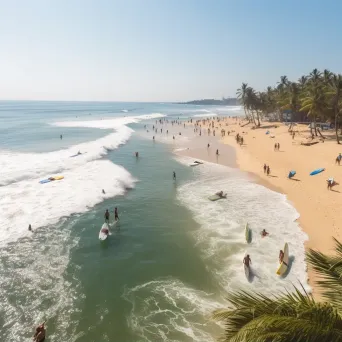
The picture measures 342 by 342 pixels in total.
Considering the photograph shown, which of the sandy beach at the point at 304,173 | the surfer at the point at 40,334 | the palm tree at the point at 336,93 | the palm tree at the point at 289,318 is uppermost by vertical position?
the palm tree at the point at 336,93

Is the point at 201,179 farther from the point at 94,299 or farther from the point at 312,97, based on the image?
the point at 312,97

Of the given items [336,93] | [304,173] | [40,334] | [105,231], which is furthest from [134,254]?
[336,93]

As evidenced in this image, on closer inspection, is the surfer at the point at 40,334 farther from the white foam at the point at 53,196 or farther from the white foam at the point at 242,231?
the white foam at the point at 53,196

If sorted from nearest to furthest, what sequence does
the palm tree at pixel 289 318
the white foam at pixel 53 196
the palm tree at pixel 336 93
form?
the palm tree at pixel 289 318
the white foam at pixel 53 196
the palm tree at pixel 336 93

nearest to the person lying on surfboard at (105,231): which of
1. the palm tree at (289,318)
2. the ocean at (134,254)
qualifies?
the ocean at (134,254)

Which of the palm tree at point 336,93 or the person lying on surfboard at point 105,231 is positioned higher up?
the palm tree at point 336,93

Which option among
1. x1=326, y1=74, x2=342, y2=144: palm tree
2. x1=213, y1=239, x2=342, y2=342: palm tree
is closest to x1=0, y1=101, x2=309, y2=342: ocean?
x1=213, y1=239, x2=342, y2=342: palm tree

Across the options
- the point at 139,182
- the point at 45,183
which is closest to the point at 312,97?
the point at 139,182
